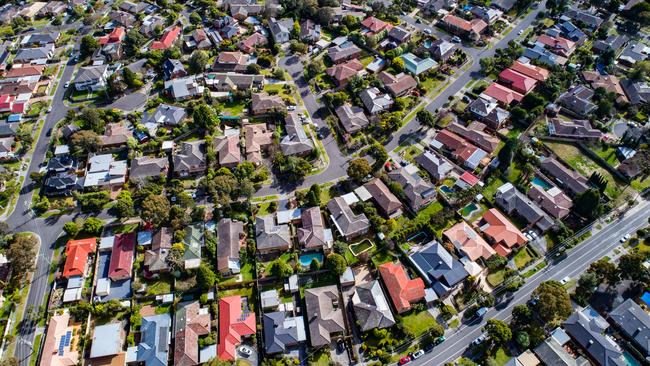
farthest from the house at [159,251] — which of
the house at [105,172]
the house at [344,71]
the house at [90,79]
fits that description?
the house at [344,71]

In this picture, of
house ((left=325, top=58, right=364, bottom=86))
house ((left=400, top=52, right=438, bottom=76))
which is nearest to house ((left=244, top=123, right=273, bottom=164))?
house ((left=325, top=58, right=364, bottom=86))

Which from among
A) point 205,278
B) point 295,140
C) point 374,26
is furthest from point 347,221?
point 374,26

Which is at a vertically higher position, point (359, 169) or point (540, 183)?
point (540, 183)

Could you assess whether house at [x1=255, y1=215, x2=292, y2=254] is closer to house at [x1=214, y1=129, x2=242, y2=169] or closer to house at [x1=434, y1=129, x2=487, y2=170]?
house at [x1=214, y1=129, x2=242, y2=169]

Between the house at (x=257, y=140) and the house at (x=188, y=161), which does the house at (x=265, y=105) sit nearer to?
the house at (x=257, y=140)

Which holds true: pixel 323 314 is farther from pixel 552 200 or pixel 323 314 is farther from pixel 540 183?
pixel 540 183

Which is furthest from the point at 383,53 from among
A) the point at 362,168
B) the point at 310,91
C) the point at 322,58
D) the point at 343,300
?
the point at 343,300

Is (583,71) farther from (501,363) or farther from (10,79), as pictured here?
(10,79)
